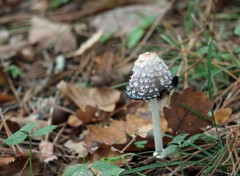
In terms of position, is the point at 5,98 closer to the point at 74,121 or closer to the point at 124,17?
the point at 74,121

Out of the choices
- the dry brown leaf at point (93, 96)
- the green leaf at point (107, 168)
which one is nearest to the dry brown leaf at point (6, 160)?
the green leaf at point (107, 168)

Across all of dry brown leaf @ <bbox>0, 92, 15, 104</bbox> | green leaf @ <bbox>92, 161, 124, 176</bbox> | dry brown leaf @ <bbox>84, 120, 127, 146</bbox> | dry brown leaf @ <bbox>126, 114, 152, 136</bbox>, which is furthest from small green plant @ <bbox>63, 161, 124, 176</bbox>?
dry brown leaf @ <bbox>0, 92, 15, 104</bbox>

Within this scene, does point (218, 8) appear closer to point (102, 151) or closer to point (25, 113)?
point (25, 113)

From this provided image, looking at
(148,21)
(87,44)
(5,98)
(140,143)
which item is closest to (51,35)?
(87,44)

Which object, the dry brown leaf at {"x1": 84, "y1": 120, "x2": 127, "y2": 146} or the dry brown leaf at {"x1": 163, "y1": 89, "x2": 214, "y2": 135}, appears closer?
the dry brown leaf at {"x1": 163, "y1": 89, "x2": 214, "y2": 135}

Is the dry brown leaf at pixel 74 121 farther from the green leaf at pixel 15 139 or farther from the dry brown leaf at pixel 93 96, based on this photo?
the green leaf at pixel 15 139

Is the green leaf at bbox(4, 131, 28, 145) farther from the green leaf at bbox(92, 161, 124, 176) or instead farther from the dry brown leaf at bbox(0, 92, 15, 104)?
the dry brown leaf at bbox(0, 92, 15, 104)
